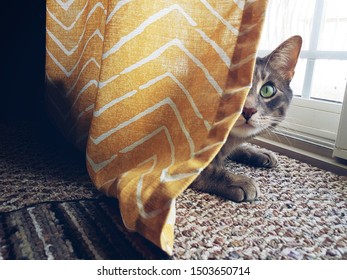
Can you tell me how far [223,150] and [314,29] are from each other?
57cm

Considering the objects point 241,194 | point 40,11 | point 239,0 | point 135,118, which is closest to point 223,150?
point 241,194

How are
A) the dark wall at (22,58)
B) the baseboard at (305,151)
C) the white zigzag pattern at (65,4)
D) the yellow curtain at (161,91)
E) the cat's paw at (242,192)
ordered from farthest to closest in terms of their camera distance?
the dark wall at (22,58), the baseboard at (305,151), the white zigzag pattern at (65,4), the cat's paw at (242,192), the yellow curtain at (161,91)

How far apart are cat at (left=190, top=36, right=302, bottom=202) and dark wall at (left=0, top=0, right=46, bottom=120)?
0.74 metres

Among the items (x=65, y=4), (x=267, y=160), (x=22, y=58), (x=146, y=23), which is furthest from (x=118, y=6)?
(x=22, y=58)

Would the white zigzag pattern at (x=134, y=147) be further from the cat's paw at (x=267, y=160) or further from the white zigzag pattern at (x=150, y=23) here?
the cat's paw at (x=267, y=160)

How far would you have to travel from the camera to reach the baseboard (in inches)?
37.0

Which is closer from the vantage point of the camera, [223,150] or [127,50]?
[127,50]

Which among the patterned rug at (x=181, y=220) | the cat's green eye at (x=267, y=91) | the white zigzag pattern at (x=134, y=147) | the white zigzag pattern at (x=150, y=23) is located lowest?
the patterned rug at (x=181, y=220)

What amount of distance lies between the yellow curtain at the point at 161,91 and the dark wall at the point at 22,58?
457 mm

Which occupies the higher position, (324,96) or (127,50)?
(127,50)

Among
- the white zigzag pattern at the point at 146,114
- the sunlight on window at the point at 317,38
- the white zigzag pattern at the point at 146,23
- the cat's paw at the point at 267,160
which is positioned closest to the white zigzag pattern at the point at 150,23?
the white zigzag pattern at the point at 146,23

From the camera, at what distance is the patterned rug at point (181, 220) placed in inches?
20.4

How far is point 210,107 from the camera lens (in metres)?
0.53

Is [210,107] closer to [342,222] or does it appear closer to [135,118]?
[135,118]
